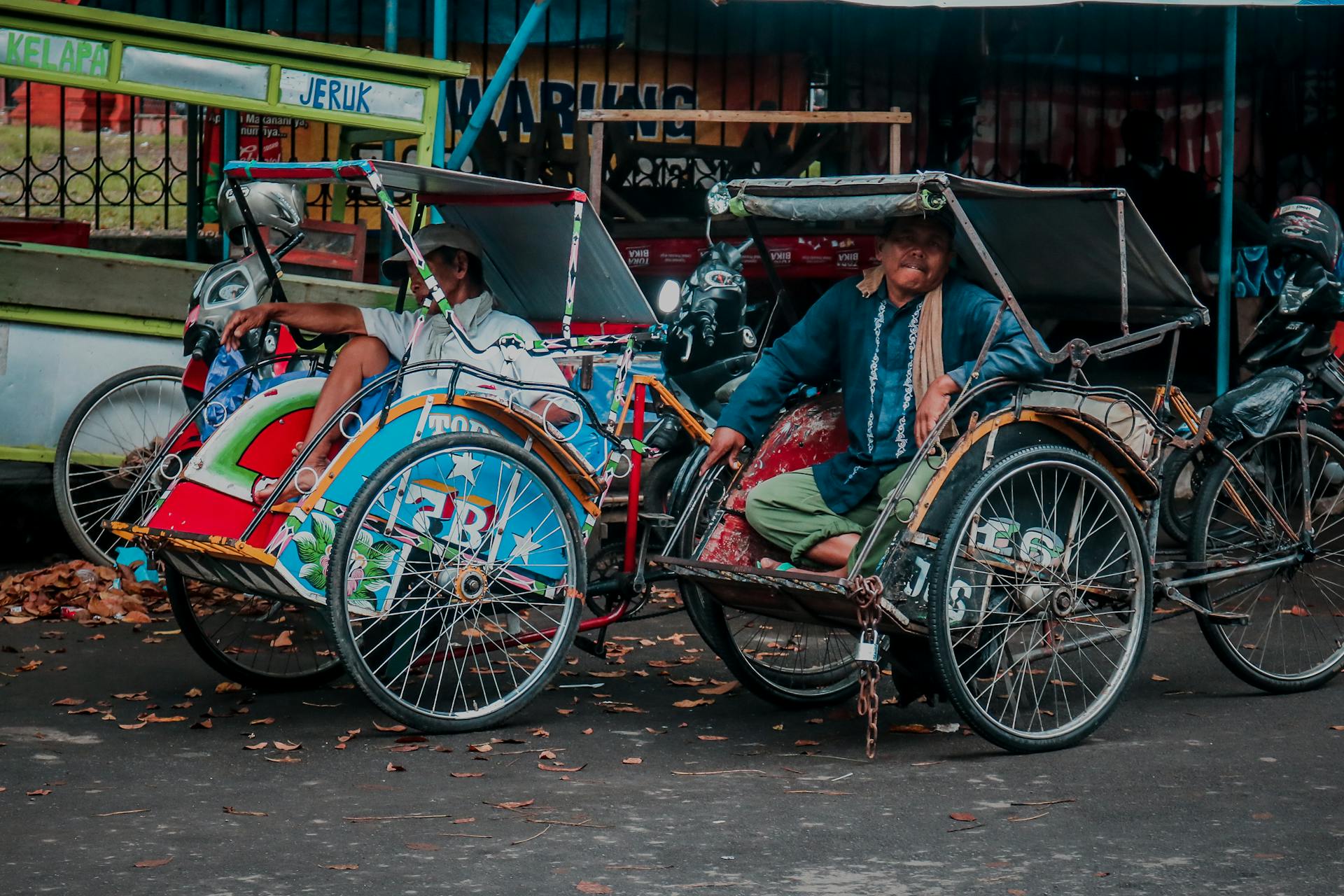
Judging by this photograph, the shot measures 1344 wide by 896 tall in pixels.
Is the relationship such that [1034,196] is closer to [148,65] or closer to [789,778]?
[789,778]

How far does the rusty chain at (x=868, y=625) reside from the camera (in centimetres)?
454

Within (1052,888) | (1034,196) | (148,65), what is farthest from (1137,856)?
(148,65)

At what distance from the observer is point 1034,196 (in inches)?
193

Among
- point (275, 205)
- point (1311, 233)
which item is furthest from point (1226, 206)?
point (275, 205)

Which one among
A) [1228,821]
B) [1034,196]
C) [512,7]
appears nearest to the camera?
[1228,821]

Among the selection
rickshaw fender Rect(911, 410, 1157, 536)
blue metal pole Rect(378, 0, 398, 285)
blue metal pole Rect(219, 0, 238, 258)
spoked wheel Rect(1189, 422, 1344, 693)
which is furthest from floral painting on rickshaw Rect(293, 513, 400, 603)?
blue metal pole Rect(219, 0, 238, 258)

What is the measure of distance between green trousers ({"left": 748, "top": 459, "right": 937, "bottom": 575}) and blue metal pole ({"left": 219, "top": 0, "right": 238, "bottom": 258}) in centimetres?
456

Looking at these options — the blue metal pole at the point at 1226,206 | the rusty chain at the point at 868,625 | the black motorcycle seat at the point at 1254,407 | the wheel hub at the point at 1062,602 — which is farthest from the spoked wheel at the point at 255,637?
the blue metal pole at the point at 1226,206

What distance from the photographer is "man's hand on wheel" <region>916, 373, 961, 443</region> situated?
480 centimetres

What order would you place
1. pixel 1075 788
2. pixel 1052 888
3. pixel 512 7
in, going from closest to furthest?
pixel 1052 888 < pixel 1075 788 < pixel 512 7

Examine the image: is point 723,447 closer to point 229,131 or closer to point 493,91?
point 493,91

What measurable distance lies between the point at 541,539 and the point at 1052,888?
210cm

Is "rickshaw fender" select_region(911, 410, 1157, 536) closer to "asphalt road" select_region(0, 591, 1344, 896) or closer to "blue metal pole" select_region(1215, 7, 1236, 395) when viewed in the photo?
"asphalt road" select_region(0, 591, 1344, 896)

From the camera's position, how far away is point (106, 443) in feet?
26.3
